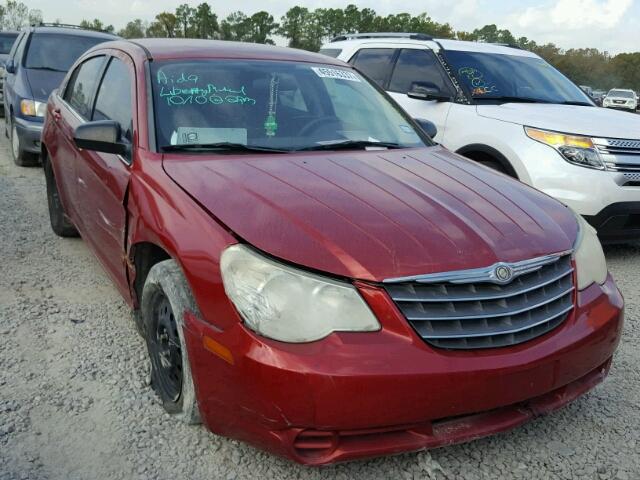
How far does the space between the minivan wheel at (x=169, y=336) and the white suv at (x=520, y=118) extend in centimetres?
335

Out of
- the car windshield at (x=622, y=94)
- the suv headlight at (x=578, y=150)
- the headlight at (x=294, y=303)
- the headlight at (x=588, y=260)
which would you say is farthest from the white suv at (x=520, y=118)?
the car windshield at (x=622, y=94)

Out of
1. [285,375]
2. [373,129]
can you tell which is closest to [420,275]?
[285,375]

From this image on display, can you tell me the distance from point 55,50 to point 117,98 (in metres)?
5.74

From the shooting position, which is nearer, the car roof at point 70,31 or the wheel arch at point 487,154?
the wheel arch at point 487,154

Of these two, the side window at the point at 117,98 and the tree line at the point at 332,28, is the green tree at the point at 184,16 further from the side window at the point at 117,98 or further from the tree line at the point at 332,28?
the side window at the point at 117,98

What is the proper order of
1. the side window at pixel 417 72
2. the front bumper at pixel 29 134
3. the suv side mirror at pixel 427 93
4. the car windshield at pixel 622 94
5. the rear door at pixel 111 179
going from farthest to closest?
the car windshield at pixel 622 94 → the front bumper at pixel 29 134 → the side window at pixel 417 72 → the suv side mirror at pixel 427 93 → the rear door at pixel 111 179

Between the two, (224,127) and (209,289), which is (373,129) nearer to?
(224,127)

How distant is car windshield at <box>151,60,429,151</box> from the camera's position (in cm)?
306

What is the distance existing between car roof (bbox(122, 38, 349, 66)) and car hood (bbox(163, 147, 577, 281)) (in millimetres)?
881

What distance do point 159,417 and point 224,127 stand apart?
1384 millimetres

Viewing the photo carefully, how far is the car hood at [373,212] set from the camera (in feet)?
7.02

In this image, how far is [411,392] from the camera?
6.48 ft

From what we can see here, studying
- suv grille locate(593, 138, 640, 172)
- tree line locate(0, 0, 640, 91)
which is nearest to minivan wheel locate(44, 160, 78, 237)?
suv grille locate(593, 138, 640, 172)

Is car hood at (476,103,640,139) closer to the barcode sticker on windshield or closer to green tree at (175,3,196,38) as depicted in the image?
the barcode sticker on windshield
